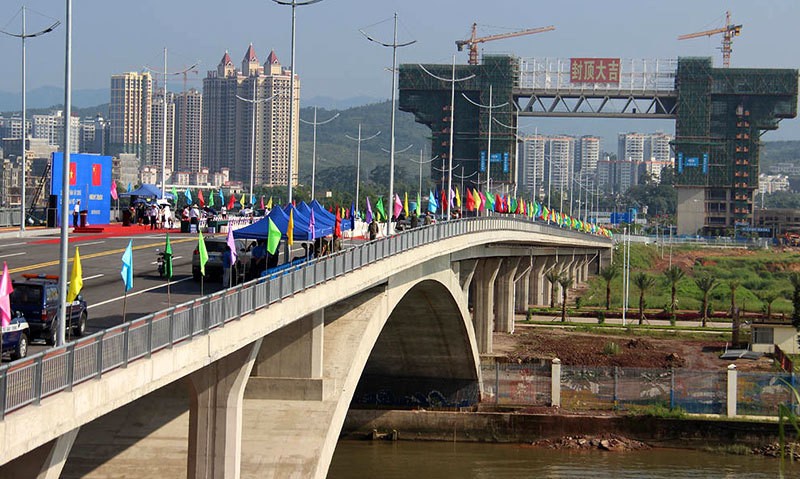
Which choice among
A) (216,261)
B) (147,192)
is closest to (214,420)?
(216,261)

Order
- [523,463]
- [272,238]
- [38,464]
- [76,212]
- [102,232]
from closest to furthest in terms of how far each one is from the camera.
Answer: [38,464] < [272,238] < [102,232] < [76,212] < [523,463]

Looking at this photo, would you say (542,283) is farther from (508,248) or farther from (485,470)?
(485,470)

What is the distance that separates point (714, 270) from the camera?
153625mm

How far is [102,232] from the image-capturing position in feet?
185

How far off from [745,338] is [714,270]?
67.3 meters

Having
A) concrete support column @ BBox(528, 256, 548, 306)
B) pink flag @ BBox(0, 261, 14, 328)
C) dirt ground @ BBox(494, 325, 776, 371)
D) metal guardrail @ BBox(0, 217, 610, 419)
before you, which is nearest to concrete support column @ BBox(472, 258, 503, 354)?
dirt ground @ BBox(494, 325, 776, 371)

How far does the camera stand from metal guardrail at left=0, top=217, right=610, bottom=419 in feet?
57.7

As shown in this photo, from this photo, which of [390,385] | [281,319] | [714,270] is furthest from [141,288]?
[714,270]

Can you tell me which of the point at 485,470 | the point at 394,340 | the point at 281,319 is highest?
the point at 281,319

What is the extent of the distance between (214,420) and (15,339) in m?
6.43

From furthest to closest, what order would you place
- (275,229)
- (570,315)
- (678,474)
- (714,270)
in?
(714,270) < (570,315) < (678,474) < (275,229)

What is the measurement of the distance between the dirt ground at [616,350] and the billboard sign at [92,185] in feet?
90.4

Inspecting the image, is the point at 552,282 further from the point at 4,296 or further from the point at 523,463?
the point at 4,296

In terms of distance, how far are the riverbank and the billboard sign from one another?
50.9 feet
